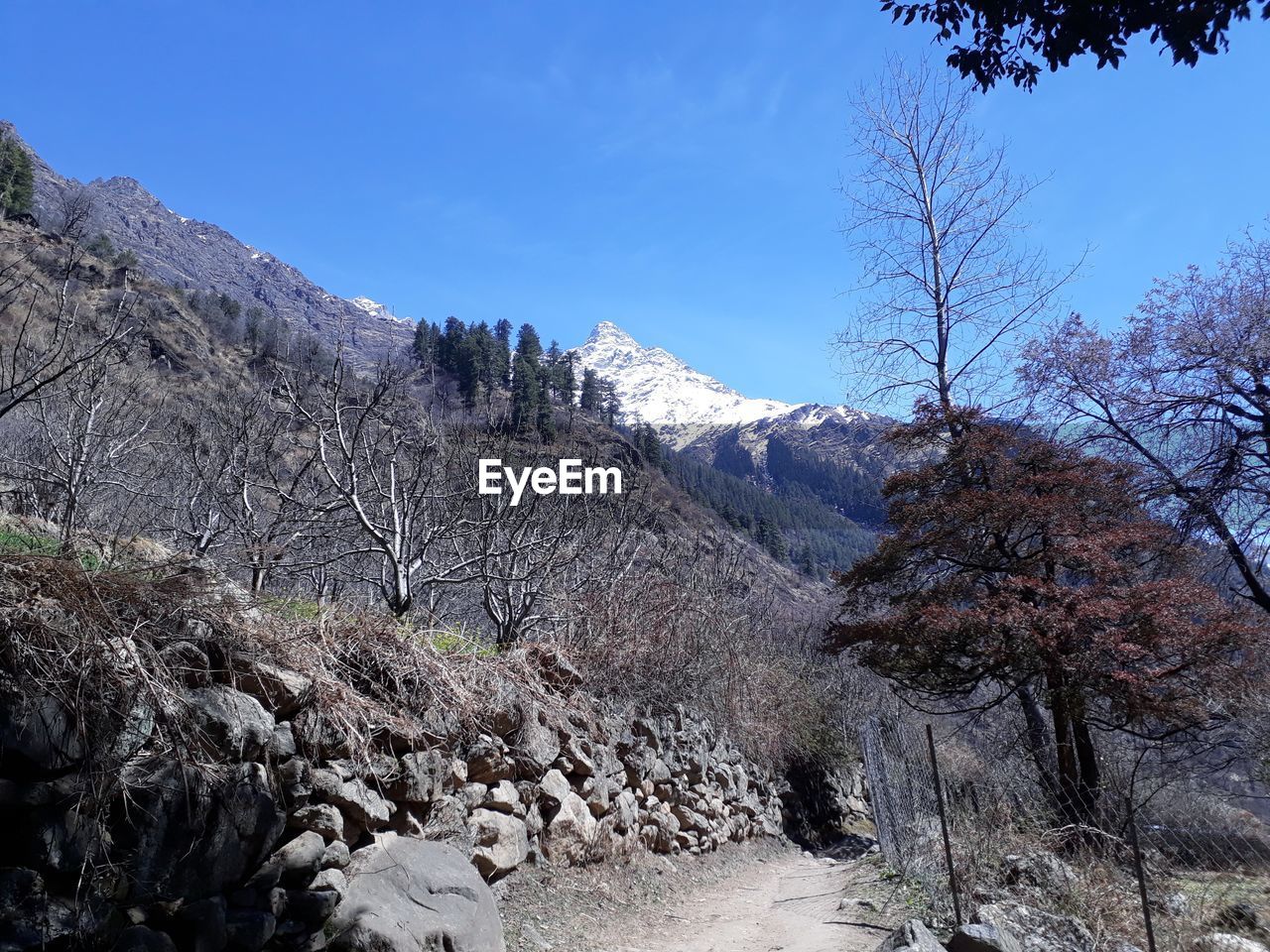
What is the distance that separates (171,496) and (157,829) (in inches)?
560

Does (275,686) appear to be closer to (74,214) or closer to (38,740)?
(38,740)

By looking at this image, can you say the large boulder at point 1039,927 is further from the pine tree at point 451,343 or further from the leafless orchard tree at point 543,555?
the pine tree at point 451,343

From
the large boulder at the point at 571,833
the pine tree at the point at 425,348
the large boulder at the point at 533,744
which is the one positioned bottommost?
the large boulder at the point at 571,833

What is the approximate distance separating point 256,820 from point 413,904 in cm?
120

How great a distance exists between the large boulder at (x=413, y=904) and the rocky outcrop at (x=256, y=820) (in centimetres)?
1

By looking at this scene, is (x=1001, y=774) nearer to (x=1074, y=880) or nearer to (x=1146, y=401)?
(x=1074, y=880)

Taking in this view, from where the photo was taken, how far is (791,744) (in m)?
17.5

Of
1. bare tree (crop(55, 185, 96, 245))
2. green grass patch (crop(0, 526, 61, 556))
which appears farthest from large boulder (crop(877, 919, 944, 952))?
bare tree (crop(55, 185, 96, 245))

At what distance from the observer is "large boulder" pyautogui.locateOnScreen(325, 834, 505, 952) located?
4621 mm

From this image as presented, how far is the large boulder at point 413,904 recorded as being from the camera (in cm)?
462

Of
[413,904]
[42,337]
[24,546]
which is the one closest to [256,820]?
[413,904]

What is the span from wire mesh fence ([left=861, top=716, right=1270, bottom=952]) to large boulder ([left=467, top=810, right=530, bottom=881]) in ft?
12.1

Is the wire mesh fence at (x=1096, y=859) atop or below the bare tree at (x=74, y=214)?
below

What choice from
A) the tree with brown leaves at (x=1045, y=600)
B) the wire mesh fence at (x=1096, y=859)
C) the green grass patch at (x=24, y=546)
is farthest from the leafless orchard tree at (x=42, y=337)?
the tree with brown leaves at (x=1045, y=600)
